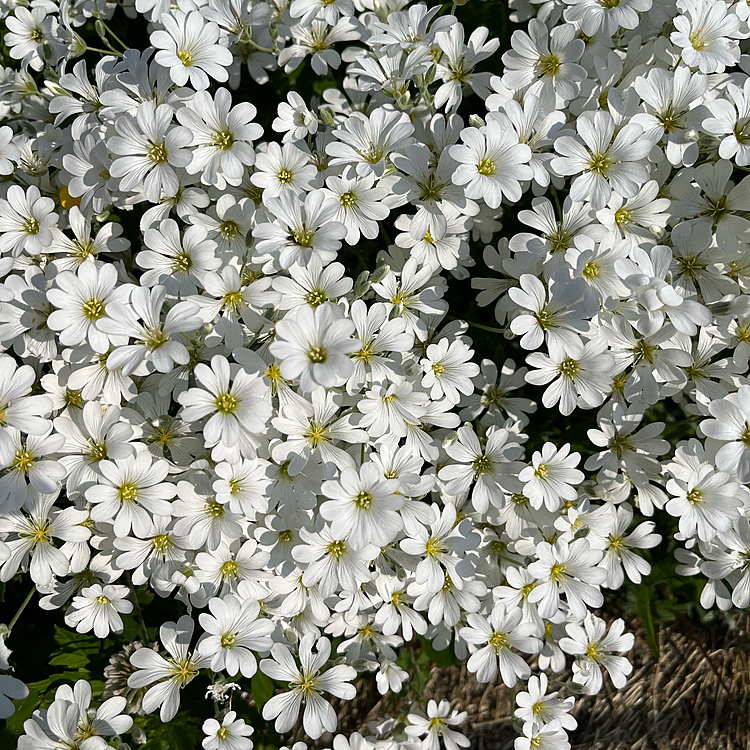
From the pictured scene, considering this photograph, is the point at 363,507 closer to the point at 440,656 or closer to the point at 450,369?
the point at 450,369

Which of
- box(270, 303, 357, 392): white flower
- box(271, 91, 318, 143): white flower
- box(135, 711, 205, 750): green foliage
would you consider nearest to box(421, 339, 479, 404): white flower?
box(270, 303, 357, 392): white flower

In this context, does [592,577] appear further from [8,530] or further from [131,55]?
[131,55]

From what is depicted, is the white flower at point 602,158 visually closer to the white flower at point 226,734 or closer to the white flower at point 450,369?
the white flower at point 450,369

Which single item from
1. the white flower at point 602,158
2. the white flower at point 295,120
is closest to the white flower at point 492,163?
the white flower at point 602,158

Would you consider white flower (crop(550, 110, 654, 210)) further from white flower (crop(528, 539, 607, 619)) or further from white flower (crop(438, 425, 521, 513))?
white flower (crop(528, 539, 607, 619))

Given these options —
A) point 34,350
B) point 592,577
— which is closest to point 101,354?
point 34,350

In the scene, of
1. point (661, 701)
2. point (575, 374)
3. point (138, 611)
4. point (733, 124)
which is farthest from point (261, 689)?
point (733, 124)

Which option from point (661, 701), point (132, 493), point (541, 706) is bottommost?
point (661, 701)
